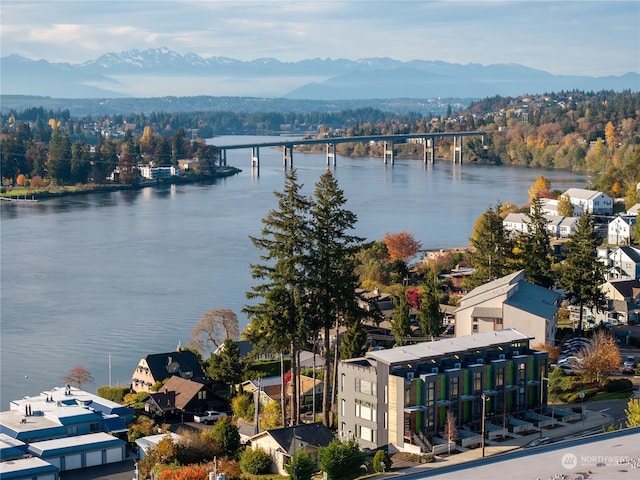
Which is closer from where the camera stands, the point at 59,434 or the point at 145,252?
the point at 59,434

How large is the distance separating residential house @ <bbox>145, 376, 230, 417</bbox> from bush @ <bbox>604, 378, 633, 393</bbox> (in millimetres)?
2508

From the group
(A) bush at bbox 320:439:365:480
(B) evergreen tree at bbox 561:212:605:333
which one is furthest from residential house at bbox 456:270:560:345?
(A) bush at bbox 320:439:365:480

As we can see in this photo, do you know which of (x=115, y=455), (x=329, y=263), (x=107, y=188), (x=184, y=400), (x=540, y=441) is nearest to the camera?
(x=540, y=441)

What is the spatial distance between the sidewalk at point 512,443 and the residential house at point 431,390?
172 millimetres

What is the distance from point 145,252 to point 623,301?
22.8 feet

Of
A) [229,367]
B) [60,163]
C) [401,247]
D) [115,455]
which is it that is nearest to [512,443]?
[115,455]

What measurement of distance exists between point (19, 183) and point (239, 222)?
28.2 feet

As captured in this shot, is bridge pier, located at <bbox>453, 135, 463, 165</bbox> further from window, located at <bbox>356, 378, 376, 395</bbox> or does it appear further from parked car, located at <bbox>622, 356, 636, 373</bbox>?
window, located at <bbox>356, 378, 376, 395</bbox>

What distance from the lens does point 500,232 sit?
31.1 ft

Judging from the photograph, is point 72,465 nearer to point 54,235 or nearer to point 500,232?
point 500,232

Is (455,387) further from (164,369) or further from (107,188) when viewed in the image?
(107,188)

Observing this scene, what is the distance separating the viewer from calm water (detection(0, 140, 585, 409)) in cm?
922

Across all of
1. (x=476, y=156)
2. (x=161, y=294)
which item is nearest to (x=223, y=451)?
(x=161, y=294)

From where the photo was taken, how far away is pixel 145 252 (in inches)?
562
